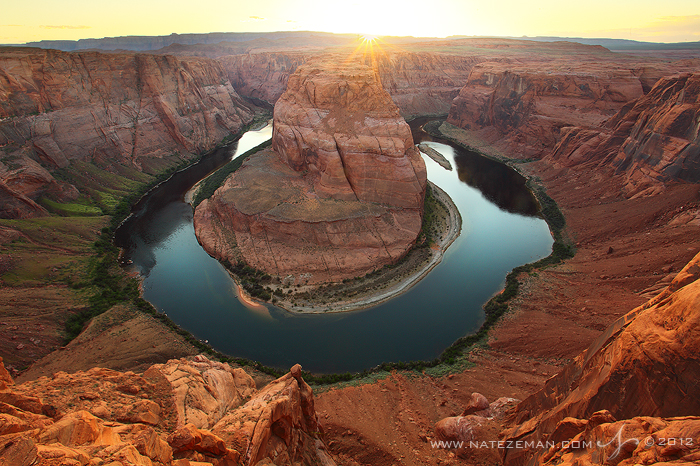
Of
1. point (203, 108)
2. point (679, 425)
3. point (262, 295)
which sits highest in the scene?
→ point (203, 108)

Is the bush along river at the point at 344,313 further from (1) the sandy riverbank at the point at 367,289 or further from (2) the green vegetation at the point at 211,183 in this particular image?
(2) the green vegetation at the point at 211,183

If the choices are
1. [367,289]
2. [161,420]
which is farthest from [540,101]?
[161,420]

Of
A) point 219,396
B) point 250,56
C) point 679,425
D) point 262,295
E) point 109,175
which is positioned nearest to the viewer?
point 679,425

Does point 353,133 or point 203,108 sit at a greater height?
point 203,108

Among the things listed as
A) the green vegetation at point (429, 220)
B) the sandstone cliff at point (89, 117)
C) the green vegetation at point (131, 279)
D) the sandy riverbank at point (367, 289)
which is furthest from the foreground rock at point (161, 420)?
the sandstone cliff at point (89, 117)

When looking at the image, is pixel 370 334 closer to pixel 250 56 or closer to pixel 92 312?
pixel 92 312

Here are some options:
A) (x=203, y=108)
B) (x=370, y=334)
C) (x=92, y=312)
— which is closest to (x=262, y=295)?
(x=370, y=334)
